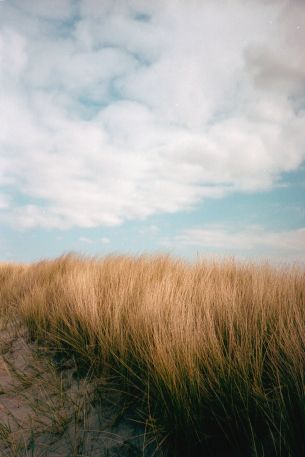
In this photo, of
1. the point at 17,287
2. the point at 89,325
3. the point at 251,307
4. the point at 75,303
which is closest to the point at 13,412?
the point at 89,325

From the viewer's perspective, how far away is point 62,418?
6.00 ft

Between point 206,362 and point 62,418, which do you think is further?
point 62,418

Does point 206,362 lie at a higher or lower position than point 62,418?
higher

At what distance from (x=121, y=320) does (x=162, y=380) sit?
2.47 feet

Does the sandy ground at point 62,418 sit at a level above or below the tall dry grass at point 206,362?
below

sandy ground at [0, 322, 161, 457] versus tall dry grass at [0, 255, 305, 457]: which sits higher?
tall dry grass at [0, 255, 305, 457]

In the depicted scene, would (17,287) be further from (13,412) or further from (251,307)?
(251,307)

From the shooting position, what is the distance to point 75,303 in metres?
2.84

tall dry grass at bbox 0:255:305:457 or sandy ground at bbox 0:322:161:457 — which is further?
sandy ground at bbox 0:322:161:457

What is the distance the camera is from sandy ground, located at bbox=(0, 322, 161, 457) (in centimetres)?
165

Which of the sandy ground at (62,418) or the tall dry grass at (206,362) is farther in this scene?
the sandy ground at (62,418)

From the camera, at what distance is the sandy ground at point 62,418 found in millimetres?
1654

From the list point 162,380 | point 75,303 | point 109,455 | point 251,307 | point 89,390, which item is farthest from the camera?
point 75,303

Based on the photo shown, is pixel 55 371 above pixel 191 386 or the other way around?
the other way around
